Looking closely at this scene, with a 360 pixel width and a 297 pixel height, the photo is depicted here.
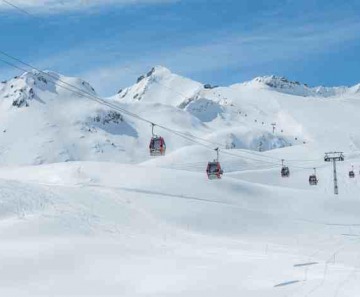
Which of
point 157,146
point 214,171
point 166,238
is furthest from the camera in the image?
point 214,171

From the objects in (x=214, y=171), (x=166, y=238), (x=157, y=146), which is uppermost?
(x=157, y=146)

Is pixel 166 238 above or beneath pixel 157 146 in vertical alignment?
beneath

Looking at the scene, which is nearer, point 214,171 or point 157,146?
point 157,146

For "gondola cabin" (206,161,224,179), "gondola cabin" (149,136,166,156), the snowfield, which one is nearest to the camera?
the snowfield

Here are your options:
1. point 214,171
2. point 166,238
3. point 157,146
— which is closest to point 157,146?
point 157,146

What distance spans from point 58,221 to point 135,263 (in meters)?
9.02

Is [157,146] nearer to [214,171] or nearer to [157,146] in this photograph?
[157,146]

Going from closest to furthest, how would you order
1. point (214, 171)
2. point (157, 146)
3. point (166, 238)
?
point (166, 238)
point (157, 146)
point (214, 171)

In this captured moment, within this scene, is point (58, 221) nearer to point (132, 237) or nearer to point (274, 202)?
point (132, 237)

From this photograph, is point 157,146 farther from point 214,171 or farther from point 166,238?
point 214,171

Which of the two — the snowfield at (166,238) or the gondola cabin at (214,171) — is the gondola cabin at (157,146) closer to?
the snowfield at (166,238)

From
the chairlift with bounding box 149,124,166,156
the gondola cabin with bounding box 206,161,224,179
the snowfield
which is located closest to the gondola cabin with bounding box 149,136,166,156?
the chairlift with bounding box 149,124,166,156

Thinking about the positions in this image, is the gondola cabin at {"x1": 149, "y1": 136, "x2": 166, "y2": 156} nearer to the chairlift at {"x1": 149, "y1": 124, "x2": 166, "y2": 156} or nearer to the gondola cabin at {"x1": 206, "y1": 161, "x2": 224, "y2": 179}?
the chairlift at {"x1": 149, "y1": 124, "x2": 166, "y2": 156}

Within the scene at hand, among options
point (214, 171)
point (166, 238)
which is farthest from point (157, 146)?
point (214, 171)
